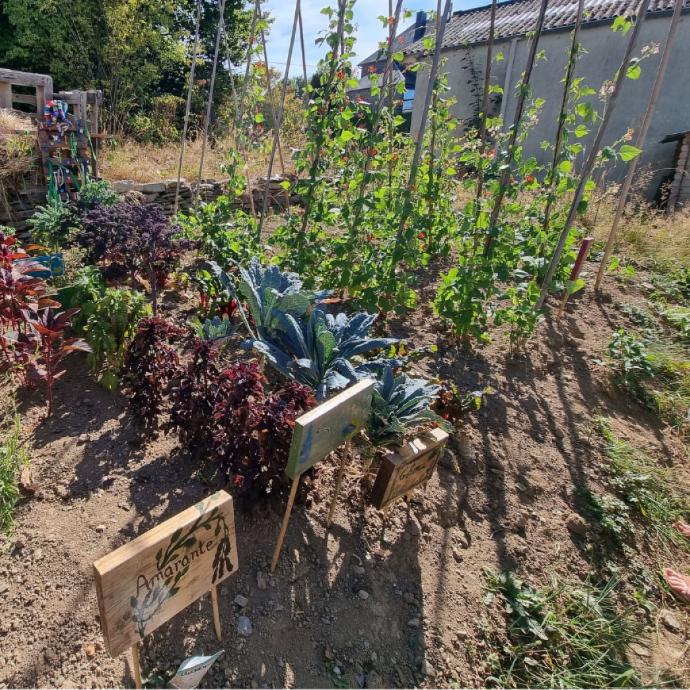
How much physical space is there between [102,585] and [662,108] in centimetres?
1237

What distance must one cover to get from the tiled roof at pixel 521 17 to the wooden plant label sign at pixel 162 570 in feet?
31.1

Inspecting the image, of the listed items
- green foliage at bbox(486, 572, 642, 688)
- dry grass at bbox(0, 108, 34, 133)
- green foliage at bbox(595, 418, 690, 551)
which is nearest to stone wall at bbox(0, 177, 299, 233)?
dry grass at bbox(0, 108, 34, 133)

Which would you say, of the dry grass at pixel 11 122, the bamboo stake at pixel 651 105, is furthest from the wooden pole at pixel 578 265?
the dry grass at pixel 11 122

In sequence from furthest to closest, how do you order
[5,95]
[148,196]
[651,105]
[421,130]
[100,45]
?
[100,45] < [148,196] < [5,95] < [651,105] < [421,130]

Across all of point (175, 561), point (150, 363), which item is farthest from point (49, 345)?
point (175, 561)

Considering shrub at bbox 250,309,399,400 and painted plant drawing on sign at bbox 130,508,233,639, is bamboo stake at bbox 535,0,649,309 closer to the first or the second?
shrub at bbox 250,309,399,400

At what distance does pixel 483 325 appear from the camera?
3.37m

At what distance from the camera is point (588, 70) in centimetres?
1023

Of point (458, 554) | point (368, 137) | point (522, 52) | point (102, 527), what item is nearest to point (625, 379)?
point (458, 554)

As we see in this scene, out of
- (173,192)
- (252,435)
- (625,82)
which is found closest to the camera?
(252,435)

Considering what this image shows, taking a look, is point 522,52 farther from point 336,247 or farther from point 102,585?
point 102,585

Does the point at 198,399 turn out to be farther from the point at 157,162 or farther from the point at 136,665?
the point at 157,162

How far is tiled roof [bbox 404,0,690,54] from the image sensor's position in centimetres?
978

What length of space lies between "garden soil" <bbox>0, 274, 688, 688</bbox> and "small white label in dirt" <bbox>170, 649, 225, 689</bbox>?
150 millimetres
